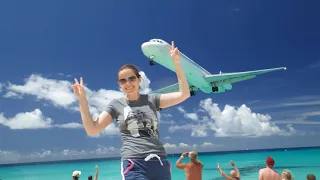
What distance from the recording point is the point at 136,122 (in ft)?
9.36

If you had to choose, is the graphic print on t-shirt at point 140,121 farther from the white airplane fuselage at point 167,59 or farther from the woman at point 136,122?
the white airplane fuselage at point 167,59

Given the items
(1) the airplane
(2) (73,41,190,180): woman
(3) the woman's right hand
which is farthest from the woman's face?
(1) the airplane

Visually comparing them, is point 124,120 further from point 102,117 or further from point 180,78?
point 180,78

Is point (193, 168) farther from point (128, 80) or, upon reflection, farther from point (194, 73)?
point (194, 73)

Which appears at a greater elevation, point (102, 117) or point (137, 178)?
point (102, 117)

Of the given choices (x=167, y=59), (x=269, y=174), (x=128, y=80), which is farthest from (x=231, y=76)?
(x=128, y=80)

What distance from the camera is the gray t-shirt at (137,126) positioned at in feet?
9.11

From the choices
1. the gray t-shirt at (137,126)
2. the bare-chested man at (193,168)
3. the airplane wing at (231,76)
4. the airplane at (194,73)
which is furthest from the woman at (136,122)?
the airplane wing at (231,76)

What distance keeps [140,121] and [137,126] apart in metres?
0.05

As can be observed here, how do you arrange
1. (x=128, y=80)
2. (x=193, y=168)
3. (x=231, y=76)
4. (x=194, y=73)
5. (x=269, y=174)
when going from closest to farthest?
(x=128, y=80)
(x=269, y=174)
(x=193, y=168)
(x=194, y=73)
(x=231, y=76)

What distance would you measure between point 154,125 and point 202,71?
3676 centimetres

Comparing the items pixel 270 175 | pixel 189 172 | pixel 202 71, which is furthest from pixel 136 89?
pixel 202 71

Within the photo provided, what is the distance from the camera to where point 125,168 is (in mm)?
2721

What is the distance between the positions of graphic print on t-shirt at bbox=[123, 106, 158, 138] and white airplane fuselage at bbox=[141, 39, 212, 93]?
29944mm
